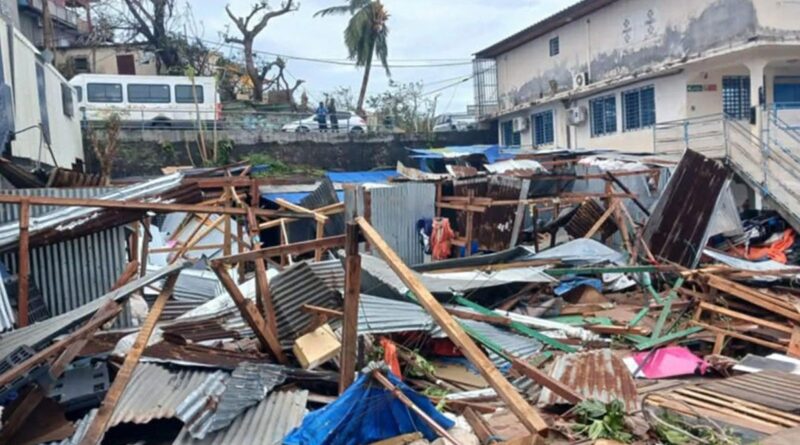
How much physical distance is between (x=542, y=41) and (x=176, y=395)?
899 inches

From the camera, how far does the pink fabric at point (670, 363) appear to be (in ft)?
20.9

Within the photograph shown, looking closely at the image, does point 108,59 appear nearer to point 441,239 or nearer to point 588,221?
point 441,239

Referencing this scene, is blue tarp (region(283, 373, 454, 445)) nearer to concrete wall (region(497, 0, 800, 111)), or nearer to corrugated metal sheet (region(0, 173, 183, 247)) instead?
corrugated metal sheet (region(0, 173, 183, 247))

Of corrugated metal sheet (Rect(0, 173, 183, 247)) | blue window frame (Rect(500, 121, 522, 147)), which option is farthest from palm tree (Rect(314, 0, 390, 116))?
corrugated metal sheet (Rect(0, 173, 183, 247))

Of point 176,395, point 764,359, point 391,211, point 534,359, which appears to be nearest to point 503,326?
point 534,359

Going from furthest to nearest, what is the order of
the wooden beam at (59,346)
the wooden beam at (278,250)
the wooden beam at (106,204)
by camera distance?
the wooden beam at (106,204) → the wooden beam at (278,250) → the wooden beam at (59,346)

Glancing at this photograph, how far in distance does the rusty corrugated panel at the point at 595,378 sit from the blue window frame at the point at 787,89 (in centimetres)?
1637

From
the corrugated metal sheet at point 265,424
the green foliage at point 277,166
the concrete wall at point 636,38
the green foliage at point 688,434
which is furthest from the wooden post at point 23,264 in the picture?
the concrete wall at point 636,38

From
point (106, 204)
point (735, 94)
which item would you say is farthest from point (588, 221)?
point (106, 204)

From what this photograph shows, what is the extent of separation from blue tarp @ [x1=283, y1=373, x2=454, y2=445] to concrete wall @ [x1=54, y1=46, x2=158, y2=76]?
3038 centimetres

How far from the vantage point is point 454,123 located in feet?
97.5

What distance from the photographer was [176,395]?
4.71 meters

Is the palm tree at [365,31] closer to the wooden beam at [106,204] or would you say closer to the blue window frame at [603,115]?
the blue window frame at [603,115]

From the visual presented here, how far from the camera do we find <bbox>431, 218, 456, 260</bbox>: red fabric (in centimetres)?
1209
